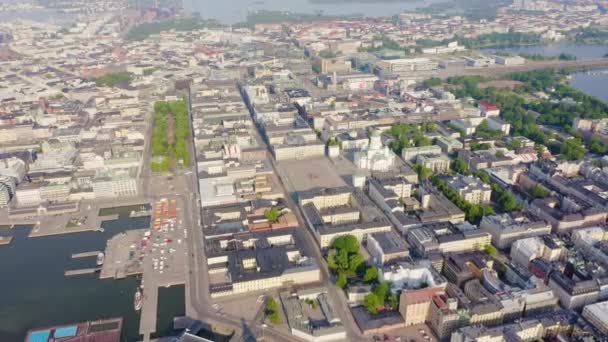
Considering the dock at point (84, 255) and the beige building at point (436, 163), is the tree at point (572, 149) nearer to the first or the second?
the beige building at point (436, 163)

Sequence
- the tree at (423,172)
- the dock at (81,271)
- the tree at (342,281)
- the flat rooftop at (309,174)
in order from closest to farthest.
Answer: the tree at (342,281) → the dock at (81,271) → the flat rooftop at (309,174) → the tree at (423,172)

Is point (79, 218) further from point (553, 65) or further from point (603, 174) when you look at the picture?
point (553, 65)

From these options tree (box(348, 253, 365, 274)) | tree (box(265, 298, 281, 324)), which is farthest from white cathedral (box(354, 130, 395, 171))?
tree (box(265, 298, 281, 324))

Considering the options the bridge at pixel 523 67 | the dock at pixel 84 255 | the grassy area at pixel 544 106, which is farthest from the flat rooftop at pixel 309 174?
the bridge at pixel 523 67

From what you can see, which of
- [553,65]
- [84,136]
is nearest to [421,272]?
[84,136]

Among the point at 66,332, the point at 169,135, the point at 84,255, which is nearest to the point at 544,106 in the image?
the point at 169,135

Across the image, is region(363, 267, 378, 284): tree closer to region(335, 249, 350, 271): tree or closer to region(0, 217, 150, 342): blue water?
region(335, 249, 350, 271): tree
